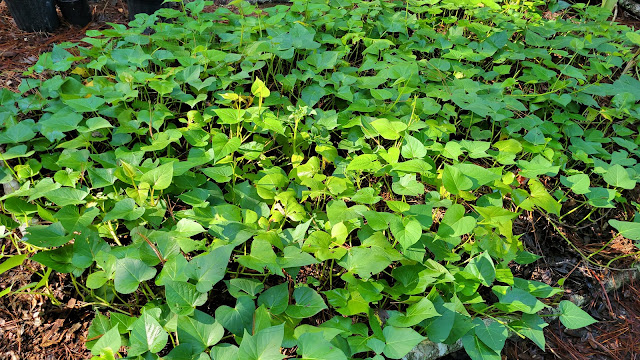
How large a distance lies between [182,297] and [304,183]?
70cm

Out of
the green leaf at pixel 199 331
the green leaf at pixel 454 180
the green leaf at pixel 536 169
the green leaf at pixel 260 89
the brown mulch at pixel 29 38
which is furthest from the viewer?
the brown mulch at pixel 29 38

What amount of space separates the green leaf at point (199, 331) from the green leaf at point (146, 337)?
0.19 ft

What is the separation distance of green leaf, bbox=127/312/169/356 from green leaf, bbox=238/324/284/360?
0.79ft

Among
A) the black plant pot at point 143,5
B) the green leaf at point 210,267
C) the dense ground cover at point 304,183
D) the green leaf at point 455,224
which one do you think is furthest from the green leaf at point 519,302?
the black plant pot at point 143,5

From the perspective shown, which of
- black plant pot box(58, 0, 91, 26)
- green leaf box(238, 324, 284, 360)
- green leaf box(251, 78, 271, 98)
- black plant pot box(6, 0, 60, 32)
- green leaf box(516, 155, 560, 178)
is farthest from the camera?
black plant pot box(58, 0, 91, 26)

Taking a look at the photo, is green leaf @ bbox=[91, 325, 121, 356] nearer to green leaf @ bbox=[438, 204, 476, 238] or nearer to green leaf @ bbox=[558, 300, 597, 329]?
green leaf @ bbox=[438, 204, 476, 238]

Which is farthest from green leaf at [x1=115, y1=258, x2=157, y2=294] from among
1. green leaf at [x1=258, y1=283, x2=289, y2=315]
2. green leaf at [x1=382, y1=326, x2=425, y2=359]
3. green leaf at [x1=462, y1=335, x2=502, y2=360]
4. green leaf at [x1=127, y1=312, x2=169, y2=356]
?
green leaf at [x1=462, y1=335, x2=502, y2=360]

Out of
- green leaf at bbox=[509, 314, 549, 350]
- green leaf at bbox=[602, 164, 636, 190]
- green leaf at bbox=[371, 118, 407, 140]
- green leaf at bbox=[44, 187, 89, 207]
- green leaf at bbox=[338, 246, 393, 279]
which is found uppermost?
green leaf at bbox=[44, 187, 89, 207]

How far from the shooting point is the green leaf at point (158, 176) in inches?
61.4

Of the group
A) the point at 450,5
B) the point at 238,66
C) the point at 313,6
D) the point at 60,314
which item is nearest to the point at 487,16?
the point at 450,5

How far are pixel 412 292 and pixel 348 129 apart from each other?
956mm

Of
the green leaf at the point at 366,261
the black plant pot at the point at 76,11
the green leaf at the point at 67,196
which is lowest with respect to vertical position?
the green leaf at the point at 366,261

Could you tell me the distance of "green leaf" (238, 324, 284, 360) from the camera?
1111mm

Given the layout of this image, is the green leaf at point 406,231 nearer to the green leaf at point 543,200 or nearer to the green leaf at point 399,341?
the green leaf at point 399,341
